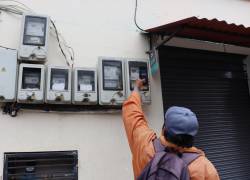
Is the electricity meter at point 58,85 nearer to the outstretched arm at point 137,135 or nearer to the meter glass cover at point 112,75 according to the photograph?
the meter glass cover at point 112,75

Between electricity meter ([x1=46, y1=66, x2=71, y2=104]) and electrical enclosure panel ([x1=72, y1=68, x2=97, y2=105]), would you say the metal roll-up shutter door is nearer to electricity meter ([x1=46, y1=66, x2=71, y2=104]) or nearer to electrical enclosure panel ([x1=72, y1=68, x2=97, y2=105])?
electrical enclosure panel ([x1=72, y1=68, x2=97, y2=105])

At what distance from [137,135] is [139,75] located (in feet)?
3.89

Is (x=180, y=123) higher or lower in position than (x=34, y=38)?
lower

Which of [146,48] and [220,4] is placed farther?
[220,4]

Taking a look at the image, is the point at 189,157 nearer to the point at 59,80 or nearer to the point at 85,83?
the point at 85,83

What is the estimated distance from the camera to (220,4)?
5.53 meters

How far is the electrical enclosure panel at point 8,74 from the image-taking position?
11.5ft

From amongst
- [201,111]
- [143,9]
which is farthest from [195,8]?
[201,111]

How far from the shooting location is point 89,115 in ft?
13.0

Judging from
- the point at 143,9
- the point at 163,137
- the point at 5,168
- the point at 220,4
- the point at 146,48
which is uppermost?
the point at 220,4

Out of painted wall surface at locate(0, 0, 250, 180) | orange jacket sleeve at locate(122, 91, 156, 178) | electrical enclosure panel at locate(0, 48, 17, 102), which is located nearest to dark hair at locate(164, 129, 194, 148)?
orange jacket sleeve at locate(122, 91, 156, 178)

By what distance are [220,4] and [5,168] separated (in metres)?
4.11

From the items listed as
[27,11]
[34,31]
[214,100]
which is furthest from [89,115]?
[214,100]

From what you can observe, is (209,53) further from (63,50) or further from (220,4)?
(63,50)
